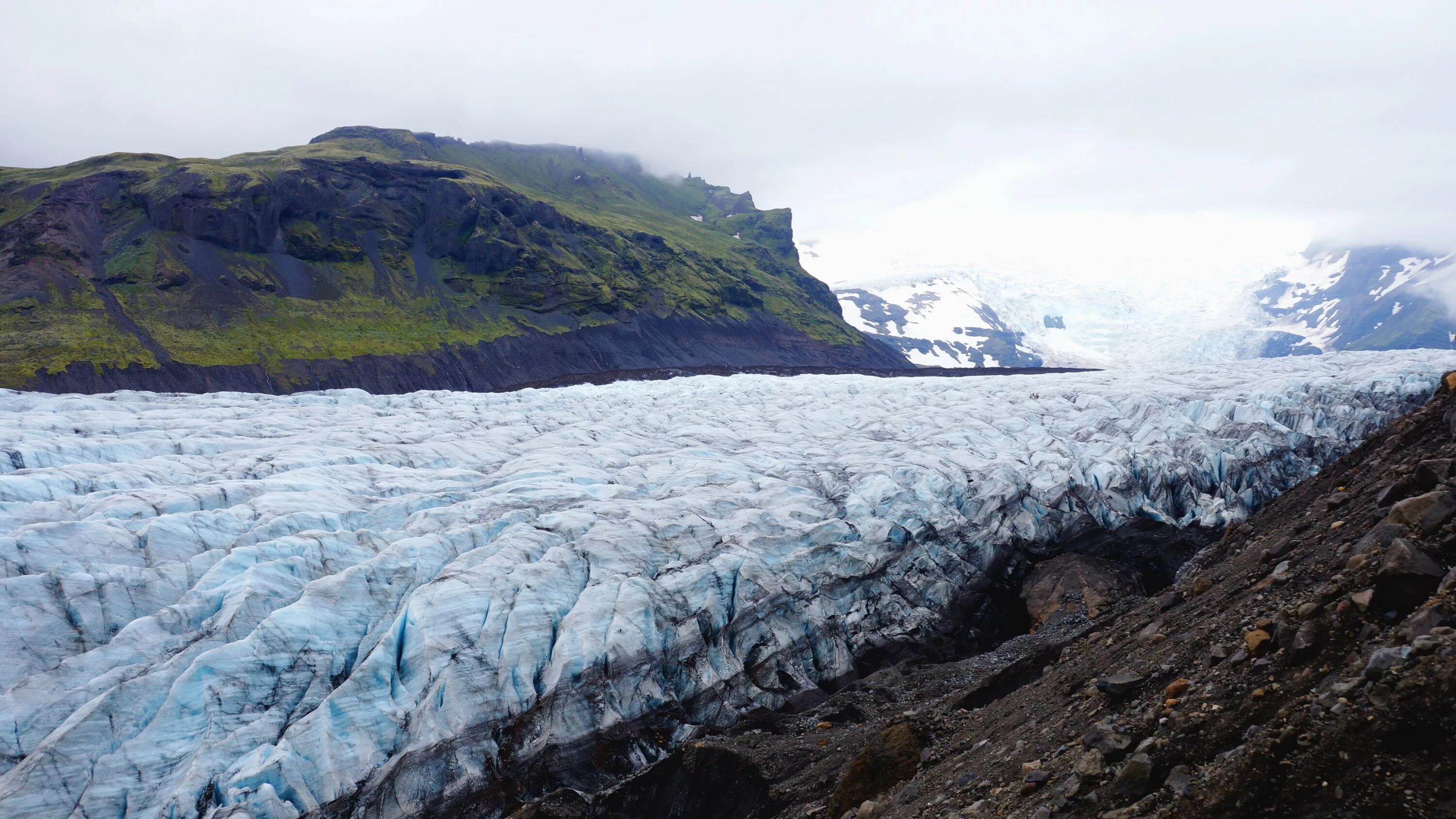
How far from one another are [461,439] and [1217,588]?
30838 mm

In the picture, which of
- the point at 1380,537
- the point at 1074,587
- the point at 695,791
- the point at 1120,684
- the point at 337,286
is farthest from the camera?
the point at 337,286

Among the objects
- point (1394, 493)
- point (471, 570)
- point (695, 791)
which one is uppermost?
point (1394, 493)

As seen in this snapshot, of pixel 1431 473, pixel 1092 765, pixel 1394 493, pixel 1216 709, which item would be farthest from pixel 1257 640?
pixel 1394 493

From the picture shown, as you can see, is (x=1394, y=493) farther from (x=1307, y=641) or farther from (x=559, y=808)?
(x=559, y=808)

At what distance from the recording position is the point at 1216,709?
Answer: 8.31 m

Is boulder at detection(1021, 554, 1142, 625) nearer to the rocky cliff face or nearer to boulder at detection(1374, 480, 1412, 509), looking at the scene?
boulder at detection(1374, 480, 1412, 509)

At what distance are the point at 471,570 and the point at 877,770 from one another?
42.3 ft

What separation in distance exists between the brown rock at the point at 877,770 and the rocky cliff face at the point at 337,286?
272 feet

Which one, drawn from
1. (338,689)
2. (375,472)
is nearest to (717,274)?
(375,472)

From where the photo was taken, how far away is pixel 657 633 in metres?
21.1

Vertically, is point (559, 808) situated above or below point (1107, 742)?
below

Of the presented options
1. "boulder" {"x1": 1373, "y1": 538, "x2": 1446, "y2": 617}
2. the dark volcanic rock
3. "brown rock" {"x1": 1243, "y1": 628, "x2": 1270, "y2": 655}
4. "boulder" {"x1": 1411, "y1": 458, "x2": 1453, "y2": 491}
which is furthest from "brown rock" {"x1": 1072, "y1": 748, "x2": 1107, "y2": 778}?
the dark volcanic rock

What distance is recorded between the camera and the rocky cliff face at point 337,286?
262ft

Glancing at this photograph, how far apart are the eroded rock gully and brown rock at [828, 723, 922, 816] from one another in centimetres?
4
